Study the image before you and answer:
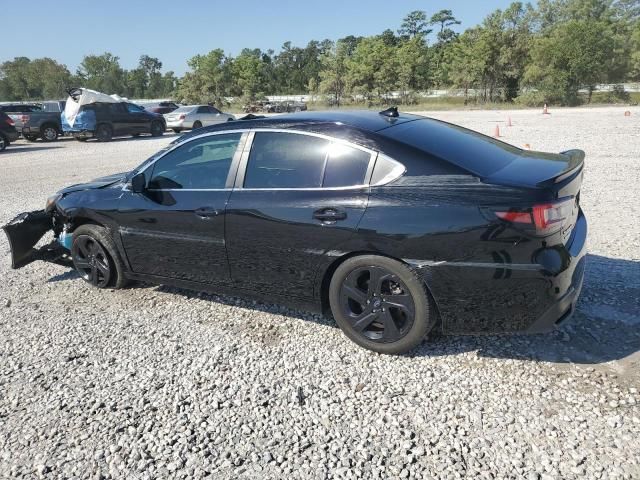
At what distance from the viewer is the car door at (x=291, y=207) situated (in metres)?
3.44

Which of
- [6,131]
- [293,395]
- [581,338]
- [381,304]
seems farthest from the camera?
[6,131]

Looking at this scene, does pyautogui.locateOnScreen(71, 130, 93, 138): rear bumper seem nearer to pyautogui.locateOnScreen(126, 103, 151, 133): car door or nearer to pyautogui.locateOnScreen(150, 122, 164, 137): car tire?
pyautogui.locateOnScreen(126, 103, 151, 133): car door

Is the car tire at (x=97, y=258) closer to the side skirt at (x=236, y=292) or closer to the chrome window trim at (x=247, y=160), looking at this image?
the side skirt at (x=236, y=292)

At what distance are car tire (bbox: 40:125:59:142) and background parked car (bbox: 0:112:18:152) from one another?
3210 mm

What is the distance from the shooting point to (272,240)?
3.69m

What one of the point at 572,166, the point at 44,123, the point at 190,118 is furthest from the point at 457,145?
the point at 190,118

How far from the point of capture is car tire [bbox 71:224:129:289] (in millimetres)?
4660

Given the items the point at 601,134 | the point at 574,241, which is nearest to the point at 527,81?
the point at 601,134

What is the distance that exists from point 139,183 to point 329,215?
185 centimetres

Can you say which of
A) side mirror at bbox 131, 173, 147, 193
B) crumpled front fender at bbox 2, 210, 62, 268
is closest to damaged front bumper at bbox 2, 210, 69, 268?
crumpled front fender at bbox 2, 210, 62, 268

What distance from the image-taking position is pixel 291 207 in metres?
3.59

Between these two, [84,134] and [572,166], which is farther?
[84,134]

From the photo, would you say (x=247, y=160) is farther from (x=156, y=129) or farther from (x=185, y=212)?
(x=156, y=129)

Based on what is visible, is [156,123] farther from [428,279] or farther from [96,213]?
[428,279]
